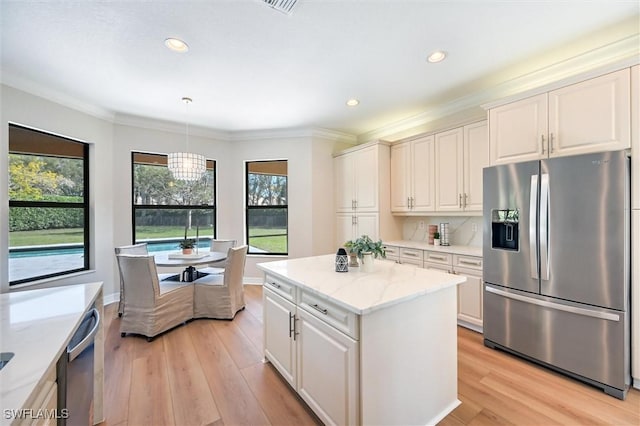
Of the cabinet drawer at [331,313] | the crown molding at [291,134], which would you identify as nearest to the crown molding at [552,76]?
the crown molding at [291,134]

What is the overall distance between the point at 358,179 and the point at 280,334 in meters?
2.92

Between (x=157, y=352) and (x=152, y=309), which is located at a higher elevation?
(x=152, y=309)

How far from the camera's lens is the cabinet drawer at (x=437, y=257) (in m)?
3.10

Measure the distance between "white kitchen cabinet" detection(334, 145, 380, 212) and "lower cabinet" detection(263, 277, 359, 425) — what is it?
2.45 metres

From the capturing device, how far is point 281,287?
2.07m

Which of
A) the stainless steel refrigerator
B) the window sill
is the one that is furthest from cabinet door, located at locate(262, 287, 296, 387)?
the window sill

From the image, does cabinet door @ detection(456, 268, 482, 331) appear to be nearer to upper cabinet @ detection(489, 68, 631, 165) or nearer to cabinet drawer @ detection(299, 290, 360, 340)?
upper cabinet @ detection(489, 68, 631, 165)

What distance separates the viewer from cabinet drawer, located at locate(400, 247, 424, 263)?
338cm

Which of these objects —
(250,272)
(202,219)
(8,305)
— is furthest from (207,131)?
(8,305)

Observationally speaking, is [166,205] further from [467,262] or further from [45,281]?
[467,262]

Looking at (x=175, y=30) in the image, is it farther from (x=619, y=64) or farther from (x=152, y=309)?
(x=619, y=64)

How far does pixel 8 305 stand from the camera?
1307 mm

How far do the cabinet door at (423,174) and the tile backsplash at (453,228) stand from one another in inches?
13.0

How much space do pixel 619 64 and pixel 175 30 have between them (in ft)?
11.0
